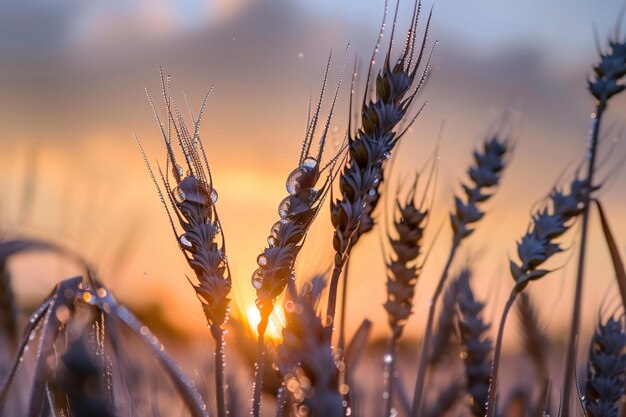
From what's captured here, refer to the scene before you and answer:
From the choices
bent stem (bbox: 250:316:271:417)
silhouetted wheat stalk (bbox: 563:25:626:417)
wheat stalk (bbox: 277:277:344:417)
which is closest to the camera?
wheat stalk (bbox: 277:277:344:417)

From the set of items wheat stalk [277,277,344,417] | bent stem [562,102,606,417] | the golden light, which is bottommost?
wheat stalk [277,277,344,417]

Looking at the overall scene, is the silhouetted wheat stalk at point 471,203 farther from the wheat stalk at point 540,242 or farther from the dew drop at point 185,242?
the dew drop at point 185,242

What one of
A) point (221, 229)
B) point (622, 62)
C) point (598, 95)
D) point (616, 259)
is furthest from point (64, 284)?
point (622, 62)

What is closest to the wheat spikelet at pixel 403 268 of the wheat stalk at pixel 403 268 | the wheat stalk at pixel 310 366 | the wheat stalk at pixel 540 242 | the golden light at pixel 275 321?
the wheat stalk at pixel 403 268

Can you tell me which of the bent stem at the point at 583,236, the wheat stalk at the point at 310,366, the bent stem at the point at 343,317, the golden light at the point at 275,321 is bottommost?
the wheat stalk at the point at 310,366

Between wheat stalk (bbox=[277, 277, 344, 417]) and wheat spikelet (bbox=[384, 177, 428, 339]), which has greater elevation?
wheat spikelet (bbox=[384, 177, 428, 339])

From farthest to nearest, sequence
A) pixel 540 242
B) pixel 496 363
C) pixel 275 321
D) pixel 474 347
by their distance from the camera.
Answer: pixel 474 347
pixel 540 242
pixel 496 363
pixel 275 321

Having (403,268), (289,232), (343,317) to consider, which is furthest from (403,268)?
(289,232)

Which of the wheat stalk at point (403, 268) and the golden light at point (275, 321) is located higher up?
the wheat stalk at point (403, 268)

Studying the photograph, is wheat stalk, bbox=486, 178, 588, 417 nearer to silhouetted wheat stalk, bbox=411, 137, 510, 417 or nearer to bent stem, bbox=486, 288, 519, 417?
bent stem, bbox=486, 288, 519, 417

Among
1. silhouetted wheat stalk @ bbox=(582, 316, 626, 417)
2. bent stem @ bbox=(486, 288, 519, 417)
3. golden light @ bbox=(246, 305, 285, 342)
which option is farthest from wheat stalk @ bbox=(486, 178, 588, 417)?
golden light @ bbox=(246, 305, 285, 342)

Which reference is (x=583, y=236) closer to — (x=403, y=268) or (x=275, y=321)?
(x=403, y=268)
